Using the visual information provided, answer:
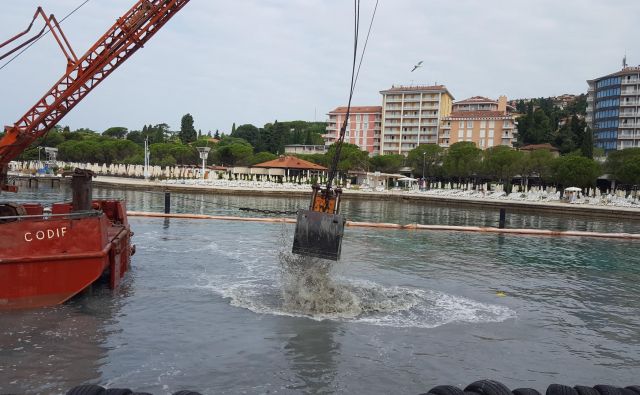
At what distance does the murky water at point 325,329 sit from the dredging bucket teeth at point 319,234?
49.6 inches

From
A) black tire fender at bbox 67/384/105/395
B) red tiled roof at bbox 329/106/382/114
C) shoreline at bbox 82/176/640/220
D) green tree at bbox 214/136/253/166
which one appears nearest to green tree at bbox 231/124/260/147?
red tiled roof at bbox 329/106/382/114

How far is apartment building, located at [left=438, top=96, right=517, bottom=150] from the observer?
10756 cm

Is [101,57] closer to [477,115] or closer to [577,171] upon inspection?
[577,171]

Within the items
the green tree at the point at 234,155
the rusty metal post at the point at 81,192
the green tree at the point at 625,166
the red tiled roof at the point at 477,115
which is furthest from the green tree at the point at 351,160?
the rusty metal post at the point at 81,192

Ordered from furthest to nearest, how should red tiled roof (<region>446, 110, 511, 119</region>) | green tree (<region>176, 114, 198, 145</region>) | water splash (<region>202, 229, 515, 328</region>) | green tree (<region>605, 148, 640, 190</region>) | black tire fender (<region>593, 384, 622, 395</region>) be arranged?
1. green tree (<region>176, 114, 198, 145</region>)
2. red tiled roof (<region>446, 110, 511, 119</region>)
3. green tree (<region>605, 148, 640, 190</region>)
4. water splash (<region>202, 229, 515, 328</region>)
5. black tire fender (<region>593, 384, 622, 395</region>)

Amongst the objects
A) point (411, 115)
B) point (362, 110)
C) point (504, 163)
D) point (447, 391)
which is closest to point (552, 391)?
point (447, 391)

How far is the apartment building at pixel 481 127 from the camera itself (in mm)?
107562

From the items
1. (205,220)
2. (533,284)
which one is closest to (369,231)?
(205,220)

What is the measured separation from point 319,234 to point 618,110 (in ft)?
352

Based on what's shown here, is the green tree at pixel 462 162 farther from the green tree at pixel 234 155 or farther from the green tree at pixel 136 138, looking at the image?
the green tree at pixel 136 138

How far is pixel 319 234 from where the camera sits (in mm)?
9664

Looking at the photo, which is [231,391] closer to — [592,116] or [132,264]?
[132,264]

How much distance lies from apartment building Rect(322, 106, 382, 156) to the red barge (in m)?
113

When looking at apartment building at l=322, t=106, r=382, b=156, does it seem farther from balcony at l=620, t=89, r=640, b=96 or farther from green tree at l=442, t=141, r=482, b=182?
balcony at l=620, t=89, r=640, b=96
